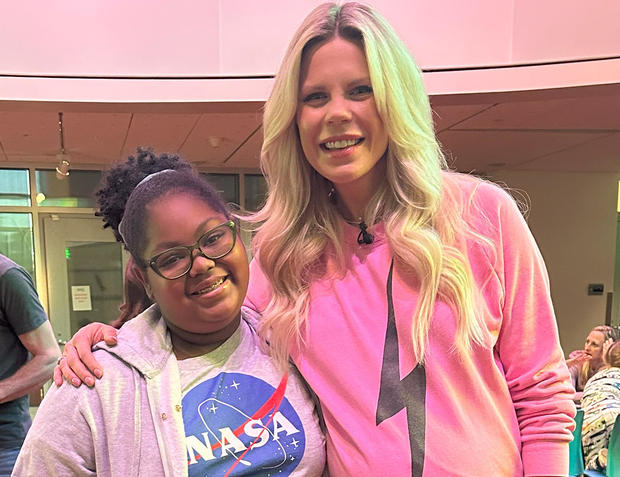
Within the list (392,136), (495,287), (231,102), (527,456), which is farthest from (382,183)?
(231,102)

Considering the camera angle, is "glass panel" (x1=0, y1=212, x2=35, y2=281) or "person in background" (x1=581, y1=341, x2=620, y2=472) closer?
"person in background" (x1=581, y1=341, x2=620, y2=472)

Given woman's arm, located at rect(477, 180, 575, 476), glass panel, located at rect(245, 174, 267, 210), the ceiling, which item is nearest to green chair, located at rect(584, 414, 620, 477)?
woman's arm, located at rect(477, 180, 575, 476)

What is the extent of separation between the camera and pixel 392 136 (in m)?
1.10

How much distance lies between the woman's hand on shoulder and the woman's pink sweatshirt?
46cm

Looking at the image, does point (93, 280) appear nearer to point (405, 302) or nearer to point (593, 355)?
point (593, 355)

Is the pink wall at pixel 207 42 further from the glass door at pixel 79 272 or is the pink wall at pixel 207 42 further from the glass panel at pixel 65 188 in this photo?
the glass door at pixel 79 272

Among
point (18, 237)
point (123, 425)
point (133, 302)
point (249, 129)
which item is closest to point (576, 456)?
point (133, 302)

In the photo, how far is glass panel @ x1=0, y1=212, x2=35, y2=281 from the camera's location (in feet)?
20.4

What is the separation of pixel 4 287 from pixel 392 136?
4.95 ft

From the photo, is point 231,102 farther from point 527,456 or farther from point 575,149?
point 575,149

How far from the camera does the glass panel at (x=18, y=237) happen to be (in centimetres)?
620

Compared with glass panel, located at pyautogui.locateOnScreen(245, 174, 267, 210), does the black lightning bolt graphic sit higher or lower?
higher

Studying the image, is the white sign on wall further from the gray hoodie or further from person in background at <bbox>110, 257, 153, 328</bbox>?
the gray hoodie

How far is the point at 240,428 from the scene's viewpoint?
102cm
